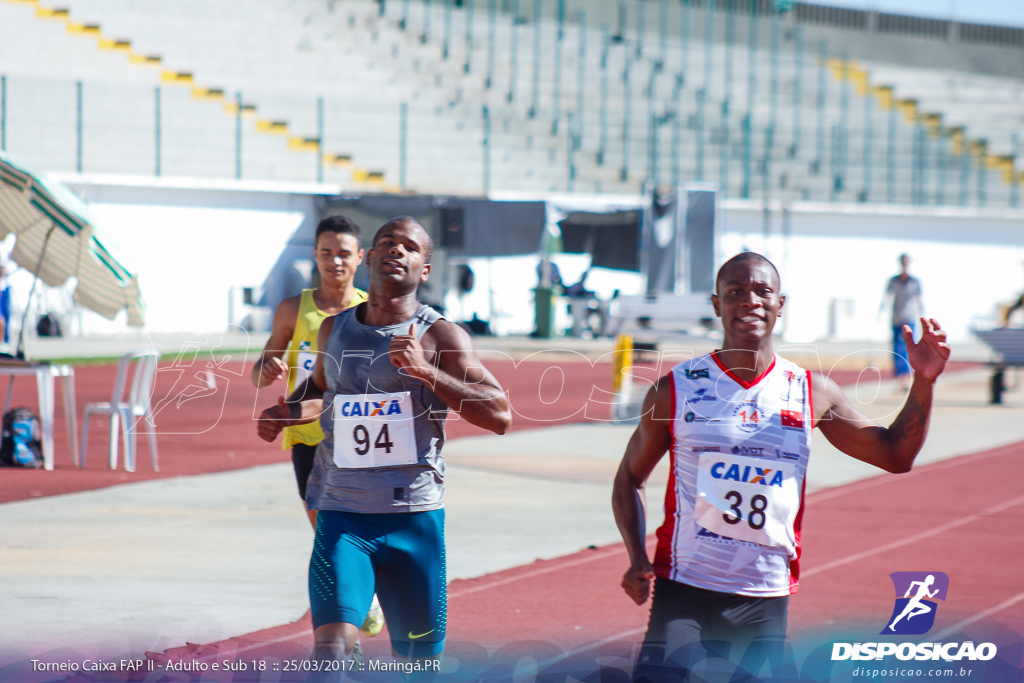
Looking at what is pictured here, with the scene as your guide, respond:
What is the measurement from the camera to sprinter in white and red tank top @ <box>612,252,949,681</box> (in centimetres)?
Answer: 346

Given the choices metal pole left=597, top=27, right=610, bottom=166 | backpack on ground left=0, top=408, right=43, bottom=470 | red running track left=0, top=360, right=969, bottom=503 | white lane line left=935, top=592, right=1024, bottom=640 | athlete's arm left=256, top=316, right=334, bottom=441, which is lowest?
red running track left=0, top=360, right=969, bottom=503

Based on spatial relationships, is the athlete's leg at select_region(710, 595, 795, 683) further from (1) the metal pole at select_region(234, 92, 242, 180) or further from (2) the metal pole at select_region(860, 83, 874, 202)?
(2) the metal pole at select_region(860, 83, 874, 202)

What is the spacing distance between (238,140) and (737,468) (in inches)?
1148

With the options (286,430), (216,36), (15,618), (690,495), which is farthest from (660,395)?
(216,36)

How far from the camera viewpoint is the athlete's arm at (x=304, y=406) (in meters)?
4.19

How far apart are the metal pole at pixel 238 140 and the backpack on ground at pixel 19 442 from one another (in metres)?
21.4

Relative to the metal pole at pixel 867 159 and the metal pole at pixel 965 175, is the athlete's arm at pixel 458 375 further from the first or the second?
the metal pole at pixel 965 175

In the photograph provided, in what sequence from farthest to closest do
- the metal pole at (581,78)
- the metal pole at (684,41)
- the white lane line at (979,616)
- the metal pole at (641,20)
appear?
the metal pole at (641,20) < the metal pole at (684,41) < the metal pole at (581,78) < the white lane line at (979,616)

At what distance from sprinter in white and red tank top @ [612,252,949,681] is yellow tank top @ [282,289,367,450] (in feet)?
6.68

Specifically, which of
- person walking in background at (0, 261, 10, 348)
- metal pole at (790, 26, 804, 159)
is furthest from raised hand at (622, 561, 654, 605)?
metal pole at (790, 26, 804, 159)

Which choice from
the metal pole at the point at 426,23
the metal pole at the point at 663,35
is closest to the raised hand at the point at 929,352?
the metal pole at the point at 426,23

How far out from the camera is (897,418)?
3643mm

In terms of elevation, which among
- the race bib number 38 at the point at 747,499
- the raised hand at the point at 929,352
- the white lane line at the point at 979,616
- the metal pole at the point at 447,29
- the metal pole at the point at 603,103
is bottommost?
the white lane line at the point at 979,616

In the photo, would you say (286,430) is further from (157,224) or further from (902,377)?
(157,224)
